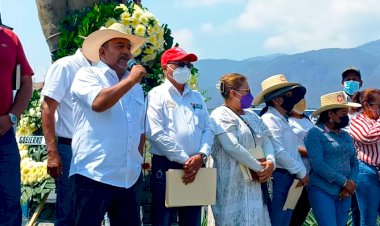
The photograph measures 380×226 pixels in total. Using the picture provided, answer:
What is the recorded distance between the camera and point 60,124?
16.6ft

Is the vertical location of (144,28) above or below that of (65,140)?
above

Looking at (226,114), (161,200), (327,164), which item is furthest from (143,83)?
(327,164)

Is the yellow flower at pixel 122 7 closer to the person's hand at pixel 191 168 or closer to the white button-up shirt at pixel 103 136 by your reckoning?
the person's hand at pixel 191 168

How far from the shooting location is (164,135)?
5.27m

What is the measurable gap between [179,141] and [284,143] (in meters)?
1.33

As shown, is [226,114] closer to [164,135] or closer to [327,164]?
[164,135]

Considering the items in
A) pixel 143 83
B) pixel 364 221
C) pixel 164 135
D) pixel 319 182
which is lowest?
pixel 364 221

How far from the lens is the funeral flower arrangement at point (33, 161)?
21.1 ft

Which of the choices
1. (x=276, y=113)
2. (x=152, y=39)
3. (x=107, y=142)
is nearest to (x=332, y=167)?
(x=276, y=113)

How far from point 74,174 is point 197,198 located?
4.34 ft

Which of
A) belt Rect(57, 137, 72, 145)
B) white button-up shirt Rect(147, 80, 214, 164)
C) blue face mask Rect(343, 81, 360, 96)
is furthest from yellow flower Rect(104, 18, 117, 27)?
blue face mask Rect(343, 81, 360, 96)

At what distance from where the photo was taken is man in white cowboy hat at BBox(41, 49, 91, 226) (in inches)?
189

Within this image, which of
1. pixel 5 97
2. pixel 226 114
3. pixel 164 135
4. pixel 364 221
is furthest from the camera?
pixel 364 221

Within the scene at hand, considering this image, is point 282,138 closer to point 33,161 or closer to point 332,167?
point 332,167
